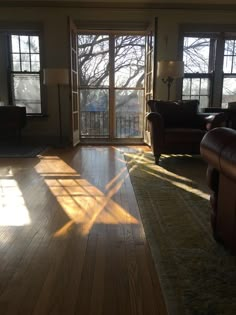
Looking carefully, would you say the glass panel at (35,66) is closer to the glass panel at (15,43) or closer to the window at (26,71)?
the window at (26,71)

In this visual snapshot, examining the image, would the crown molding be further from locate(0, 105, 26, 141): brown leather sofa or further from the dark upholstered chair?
the dark upholstered chair

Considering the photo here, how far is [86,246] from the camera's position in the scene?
6.11 ft

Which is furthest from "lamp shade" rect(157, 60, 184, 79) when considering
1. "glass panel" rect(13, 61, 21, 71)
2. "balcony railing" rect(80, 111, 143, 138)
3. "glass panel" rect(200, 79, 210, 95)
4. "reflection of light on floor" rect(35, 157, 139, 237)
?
"glass panel" rect(13, 61, 21, 71)

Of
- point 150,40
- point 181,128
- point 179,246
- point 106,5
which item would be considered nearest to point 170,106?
point 181,128

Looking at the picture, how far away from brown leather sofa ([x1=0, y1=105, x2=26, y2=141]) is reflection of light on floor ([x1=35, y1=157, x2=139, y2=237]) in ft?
6.86

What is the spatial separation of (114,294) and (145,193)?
4.99 feet

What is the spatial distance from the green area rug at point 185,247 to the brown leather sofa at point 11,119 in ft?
10.6

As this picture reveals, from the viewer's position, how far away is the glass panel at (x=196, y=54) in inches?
236

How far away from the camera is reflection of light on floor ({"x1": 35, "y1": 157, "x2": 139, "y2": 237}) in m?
2.24

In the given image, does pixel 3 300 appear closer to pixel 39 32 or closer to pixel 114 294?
pixel 114 294

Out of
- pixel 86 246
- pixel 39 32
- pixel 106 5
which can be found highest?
pixel 106 5

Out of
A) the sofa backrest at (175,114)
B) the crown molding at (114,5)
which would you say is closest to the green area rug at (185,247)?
the sofa backrest at (175,114)

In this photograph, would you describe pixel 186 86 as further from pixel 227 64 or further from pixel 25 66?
pixel 25 66

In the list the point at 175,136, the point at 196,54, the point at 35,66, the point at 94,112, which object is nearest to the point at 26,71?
the point at 35,66
